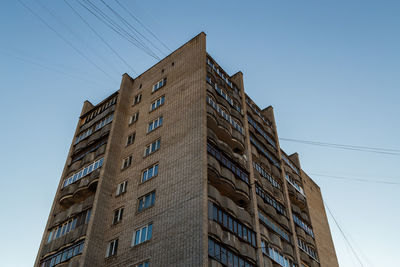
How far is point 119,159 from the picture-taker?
1298 inches

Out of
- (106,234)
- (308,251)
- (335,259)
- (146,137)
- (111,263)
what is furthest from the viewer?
(335,259)

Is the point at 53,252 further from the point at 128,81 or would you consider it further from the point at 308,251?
the point at 308,251

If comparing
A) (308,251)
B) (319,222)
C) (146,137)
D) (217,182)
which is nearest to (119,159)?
(146,137)

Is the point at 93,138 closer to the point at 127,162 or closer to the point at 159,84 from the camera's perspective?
the point at 127,162

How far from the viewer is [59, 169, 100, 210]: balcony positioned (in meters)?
31.3

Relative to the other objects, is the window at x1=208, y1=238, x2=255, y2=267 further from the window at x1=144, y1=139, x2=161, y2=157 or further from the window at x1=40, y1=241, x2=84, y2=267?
the window at x1=144, y1=139, x2=161, y2=157

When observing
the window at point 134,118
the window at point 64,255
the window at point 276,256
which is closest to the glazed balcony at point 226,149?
the window at point 276,256

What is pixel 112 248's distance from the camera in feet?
87.7

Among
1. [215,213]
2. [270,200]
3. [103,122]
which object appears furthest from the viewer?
[103,122]

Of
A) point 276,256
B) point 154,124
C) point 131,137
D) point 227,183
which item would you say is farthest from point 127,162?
point 276,256

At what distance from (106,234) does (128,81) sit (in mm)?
17197

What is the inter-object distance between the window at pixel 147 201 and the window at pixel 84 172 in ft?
20.1

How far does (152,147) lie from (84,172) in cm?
657

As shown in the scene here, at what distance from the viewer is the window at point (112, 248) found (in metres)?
26.4
